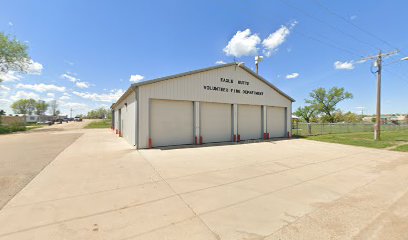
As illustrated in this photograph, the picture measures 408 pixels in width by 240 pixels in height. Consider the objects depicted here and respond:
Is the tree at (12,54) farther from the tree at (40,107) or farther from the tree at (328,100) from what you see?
the tree at (40,107)

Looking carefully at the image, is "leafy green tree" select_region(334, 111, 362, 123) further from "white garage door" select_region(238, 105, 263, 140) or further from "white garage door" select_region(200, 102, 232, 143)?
"white garage door" select_region(200, 102, 232, 143)

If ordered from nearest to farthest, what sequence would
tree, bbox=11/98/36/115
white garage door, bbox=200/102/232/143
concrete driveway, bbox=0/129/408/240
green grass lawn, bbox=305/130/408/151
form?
concrete driveway, bbox=0/129/408/240 < green grass lawn, bbox=305/130/408/151 < white garage door, bbox=200/102/232/143 < tree, bbox=11/98/36/115

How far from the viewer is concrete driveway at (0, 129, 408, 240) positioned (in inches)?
123

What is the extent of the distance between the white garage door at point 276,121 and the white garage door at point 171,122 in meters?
8.19

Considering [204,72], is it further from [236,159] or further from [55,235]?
[55,235]

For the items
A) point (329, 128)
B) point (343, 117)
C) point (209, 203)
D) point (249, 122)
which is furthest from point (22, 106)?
point (343, 117)

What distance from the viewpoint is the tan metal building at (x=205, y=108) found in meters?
11.7

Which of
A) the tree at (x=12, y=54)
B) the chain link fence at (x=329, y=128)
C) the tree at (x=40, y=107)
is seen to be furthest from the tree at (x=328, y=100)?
the tree at (x=40, y=107)

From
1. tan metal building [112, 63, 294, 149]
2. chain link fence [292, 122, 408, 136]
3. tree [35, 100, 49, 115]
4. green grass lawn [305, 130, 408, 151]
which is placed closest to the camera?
tan metal building [112, 63, 294, 149]

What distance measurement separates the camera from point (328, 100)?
4994 centimetres

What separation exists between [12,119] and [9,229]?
7883cm

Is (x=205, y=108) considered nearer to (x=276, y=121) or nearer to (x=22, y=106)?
(x=276, y=121)

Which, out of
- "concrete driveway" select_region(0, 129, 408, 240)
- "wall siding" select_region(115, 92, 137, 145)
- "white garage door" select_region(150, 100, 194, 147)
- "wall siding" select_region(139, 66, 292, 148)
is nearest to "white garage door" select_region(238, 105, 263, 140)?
"wall siding" select_region(139, 66, 292, 148)

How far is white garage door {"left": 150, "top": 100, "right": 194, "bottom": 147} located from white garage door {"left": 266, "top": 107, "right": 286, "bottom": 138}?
8194 mm
